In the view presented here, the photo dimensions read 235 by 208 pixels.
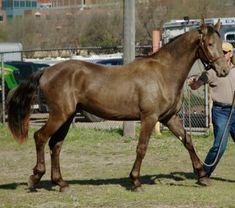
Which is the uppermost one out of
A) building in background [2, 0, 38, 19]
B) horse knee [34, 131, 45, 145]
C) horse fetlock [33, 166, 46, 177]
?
horse knee [34, 131, 45, 145]

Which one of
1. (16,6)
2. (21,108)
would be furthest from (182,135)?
(16,6)

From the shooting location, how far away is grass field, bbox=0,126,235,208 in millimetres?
9062

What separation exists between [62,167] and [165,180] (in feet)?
7.86

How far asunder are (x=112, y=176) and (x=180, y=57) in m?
2.53

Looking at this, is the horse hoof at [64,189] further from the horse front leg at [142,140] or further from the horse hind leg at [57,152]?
the horse front leg at [142,140]

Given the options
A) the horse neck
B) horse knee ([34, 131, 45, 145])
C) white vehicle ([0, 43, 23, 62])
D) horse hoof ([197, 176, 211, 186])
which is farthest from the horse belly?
white vehicle ([0, 43, 23, 62])

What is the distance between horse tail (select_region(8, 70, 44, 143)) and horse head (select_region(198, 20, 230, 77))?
2323mm

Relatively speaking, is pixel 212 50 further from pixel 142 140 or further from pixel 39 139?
pixel 39 139

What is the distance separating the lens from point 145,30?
4609cm

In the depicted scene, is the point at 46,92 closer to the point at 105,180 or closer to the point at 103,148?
the point at 105,180

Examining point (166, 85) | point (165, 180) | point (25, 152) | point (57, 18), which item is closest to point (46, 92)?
point (166, 85)

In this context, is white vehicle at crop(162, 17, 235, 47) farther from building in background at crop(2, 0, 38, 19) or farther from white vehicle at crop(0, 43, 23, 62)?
building in background at crop(2, 0, 38, 19)

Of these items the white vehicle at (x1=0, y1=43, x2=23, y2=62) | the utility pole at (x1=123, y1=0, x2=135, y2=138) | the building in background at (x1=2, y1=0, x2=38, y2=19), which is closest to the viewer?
the utility pole at (x1=123, y1=0, x2=135, y2=138)

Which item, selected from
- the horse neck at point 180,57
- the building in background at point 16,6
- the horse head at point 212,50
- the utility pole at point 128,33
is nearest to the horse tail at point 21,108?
the horse neck at point 180,57
